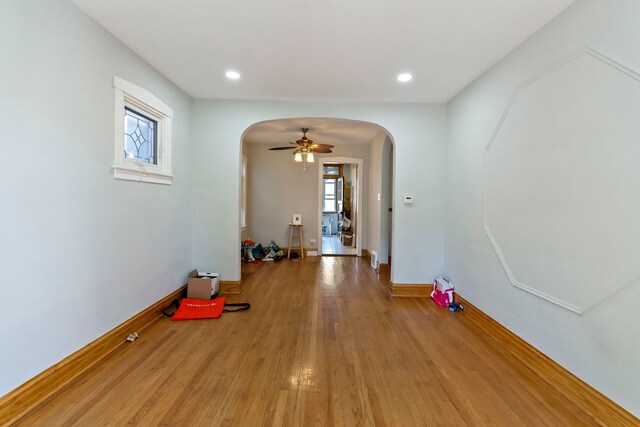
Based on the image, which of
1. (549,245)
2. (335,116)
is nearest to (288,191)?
(335,116)

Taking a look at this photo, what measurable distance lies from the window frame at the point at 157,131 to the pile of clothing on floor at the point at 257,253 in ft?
10.4

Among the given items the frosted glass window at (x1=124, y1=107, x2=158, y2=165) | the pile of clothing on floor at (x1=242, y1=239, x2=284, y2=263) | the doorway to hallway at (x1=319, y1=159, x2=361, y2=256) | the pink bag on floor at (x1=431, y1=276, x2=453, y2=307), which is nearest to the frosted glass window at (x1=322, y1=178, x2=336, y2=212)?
the doorway to hallway at (x1=319, y1=159, x2=361, y2=256)

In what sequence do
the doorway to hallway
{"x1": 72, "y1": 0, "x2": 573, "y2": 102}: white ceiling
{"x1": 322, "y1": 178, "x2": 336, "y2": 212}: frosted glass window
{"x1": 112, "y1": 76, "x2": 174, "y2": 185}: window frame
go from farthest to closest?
1. {"x1": 322, "y1": 178, "x2": 336, "y2": 212}: frosted glass window
2. the doorway to hallway
3. {"x1": 112, "y1": 76, "x2": 174, "y2": 185}: window frame
4. {"x1": 72, "y1": 0, "x2": 573, "y2": 102}: white ceiling

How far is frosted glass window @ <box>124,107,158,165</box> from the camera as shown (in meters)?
2.77

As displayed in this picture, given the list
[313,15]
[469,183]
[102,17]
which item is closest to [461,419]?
[469,183]

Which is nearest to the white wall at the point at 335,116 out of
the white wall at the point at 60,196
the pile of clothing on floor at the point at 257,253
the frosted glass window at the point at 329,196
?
the white wall at the point at 60,196

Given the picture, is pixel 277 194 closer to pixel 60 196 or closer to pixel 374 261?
pixel 374 261

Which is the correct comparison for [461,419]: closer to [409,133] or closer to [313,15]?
[313,15]

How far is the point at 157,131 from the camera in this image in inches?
127

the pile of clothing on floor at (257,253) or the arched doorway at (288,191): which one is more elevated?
the arched doorway at (288,191)

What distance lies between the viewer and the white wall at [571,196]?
1612 mm

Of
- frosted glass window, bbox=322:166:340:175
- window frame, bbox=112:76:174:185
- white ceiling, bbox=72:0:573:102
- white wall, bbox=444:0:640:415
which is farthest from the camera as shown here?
frosted glass window, bbox=322:166:340:175

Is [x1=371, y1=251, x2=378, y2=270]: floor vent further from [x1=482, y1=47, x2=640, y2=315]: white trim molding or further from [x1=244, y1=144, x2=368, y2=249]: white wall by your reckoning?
[x1=482, y1=47, x2=640, y2=315]: white trim molding

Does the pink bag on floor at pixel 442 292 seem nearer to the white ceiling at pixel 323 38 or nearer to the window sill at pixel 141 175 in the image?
the white ceiling at pixel 323 38
